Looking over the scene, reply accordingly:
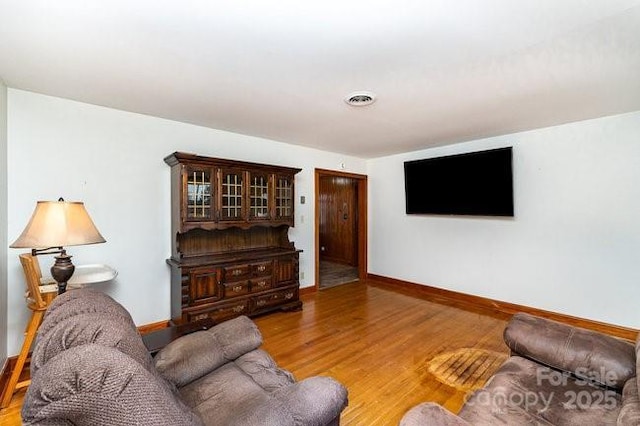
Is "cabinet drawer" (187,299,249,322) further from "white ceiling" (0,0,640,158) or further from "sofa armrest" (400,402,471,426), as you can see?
"sofa armrest" (400,402,471,426)

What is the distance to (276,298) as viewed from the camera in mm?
3574

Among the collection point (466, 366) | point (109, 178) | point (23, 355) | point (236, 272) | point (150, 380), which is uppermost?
point (109, 178)

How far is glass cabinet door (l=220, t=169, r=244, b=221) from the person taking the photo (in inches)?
126

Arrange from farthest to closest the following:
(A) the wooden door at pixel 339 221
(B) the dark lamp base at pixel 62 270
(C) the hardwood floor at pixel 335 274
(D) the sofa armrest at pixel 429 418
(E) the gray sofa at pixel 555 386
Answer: (A) the wooden door at pixel 339 221
(C) the hardwood floor at pixel 335 274
(B) the dark lamp base at pixel 62 270
(E) the gray sofa at pixel 555 386
(D) the sofa armrest at pixel 429 418

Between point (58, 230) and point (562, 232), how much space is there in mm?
4634

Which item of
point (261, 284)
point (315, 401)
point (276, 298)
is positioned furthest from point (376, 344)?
point (315, 401)

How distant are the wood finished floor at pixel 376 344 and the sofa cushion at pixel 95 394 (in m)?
1.45

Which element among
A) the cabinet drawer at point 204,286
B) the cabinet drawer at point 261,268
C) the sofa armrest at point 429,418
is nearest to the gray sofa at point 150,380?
the sofa armrest at point 429,418

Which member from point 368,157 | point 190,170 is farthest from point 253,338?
point 368,157

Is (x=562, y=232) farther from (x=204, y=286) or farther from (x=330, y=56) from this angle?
(x=204, y=286)

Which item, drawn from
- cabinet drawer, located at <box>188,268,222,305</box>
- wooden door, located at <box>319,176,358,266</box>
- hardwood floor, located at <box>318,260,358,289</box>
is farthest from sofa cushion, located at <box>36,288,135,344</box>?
wooden door, located at <box>319,176,358,266</box>

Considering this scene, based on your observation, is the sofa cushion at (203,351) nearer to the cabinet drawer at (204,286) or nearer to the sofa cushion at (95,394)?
the sofa cushion at (95,394)

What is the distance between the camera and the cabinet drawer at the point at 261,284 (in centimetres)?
338

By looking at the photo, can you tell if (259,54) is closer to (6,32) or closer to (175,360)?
(6,32)
